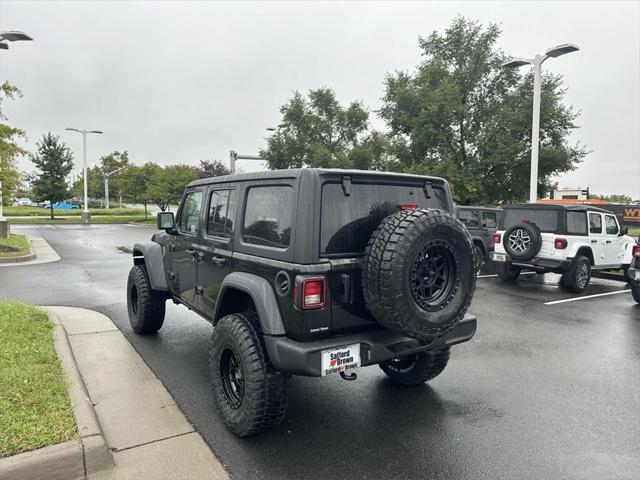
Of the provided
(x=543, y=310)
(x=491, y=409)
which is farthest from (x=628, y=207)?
(x=491, y=409)

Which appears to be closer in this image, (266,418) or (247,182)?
(266,418)

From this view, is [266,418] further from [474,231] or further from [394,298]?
[474,231]

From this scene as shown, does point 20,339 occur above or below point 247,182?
below

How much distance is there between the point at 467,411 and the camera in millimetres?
3775

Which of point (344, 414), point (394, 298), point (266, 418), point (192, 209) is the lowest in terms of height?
point (344, 414)

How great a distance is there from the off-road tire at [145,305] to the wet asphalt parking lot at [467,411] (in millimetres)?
159

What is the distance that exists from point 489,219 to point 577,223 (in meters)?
3.63

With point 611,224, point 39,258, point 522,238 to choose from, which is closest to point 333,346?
point 522,238

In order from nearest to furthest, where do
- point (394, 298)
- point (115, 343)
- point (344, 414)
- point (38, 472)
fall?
point (38, 472) < point (394, 298) < point (344, 414) < point (115, 343)

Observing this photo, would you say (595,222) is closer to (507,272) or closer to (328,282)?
(507,272)

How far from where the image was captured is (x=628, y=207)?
2594cm

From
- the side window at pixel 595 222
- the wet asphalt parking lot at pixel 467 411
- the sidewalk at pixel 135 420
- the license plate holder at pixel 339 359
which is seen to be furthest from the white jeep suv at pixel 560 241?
the sidewalk at pixel 135 420

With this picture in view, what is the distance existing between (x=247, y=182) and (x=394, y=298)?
1622mm

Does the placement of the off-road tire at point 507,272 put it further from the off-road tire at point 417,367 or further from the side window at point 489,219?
the off-road tire at point 417,367
